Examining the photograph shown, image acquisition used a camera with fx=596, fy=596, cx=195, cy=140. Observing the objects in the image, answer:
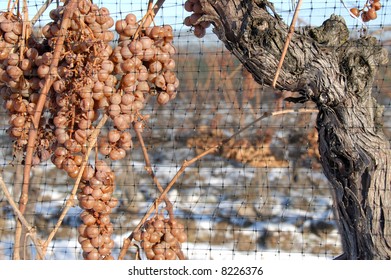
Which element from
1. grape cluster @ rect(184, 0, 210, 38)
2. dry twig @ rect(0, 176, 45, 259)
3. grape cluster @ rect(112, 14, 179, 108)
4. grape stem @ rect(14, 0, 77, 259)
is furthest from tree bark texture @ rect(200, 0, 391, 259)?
dry twig @ rect(0, 176, 45, 259)

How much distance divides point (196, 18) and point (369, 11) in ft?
1.66

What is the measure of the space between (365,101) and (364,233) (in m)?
0.37

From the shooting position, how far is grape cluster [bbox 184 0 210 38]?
150 centimetres

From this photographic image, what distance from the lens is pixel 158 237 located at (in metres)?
1.49

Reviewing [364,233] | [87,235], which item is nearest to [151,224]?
[87,235]

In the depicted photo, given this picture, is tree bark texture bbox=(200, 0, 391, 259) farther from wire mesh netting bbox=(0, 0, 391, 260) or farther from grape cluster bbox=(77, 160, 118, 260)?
wire mesh netting bbox=(0, 0, 391, 260)

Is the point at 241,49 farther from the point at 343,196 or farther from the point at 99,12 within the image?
the point at 343,196

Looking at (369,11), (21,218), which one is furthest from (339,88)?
(21,218)

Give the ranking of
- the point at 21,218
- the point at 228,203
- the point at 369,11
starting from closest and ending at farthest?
the point at 21,218 → the point at 369,11 → the point at 228,203

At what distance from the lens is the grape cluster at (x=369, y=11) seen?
1.66 meters

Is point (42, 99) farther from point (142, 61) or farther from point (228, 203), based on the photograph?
point (228, 203)

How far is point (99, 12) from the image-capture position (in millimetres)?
1401

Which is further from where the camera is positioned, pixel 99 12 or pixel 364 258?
pixel 364 258

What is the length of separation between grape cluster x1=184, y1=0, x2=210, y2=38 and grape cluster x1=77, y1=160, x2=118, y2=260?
422 mm
